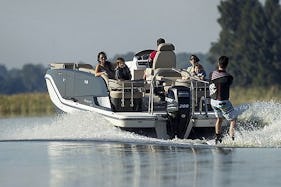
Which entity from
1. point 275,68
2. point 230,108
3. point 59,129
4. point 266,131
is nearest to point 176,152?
point 230,108

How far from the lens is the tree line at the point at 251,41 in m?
84.1

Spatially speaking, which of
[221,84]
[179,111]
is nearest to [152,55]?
[179,111]

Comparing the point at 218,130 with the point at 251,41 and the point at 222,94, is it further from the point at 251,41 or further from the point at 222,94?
the point at 251,41

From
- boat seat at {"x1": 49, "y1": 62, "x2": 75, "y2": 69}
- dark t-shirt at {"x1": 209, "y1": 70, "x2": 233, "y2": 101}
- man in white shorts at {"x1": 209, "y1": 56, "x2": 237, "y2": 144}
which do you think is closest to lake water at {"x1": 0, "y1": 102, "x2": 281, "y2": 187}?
man in white shorts at {"x1": 209, "y1": 56, "x2": 237, "y2": 144}

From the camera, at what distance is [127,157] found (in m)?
19.1

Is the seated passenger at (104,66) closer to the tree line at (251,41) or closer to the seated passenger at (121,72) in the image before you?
the seated passenger at (121,72)

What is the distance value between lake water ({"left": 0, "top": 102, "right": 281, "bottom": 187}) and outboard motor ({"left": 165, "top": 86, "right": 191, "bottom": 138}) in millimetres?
480

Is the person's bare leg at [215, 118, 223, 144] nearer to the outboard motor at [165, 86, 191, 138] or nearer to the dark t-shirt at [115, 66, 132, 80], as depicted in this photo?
the outboard motor at [165, 86, 191, 138]

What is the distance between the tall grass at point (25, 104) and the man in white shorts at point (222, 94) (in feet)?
73.3

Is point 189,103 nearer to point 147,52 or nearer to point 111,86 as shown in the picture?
point 111,86

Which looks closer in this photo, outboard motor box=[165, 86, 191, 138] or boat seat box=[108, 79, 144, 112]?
outboard motor box=[165, 86, 191, 138]

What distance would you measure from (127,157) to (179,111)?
3.35 m

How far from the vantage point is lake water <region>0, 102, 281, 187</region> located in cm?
1577

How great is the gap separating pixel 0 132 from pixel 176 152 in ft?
28.2
